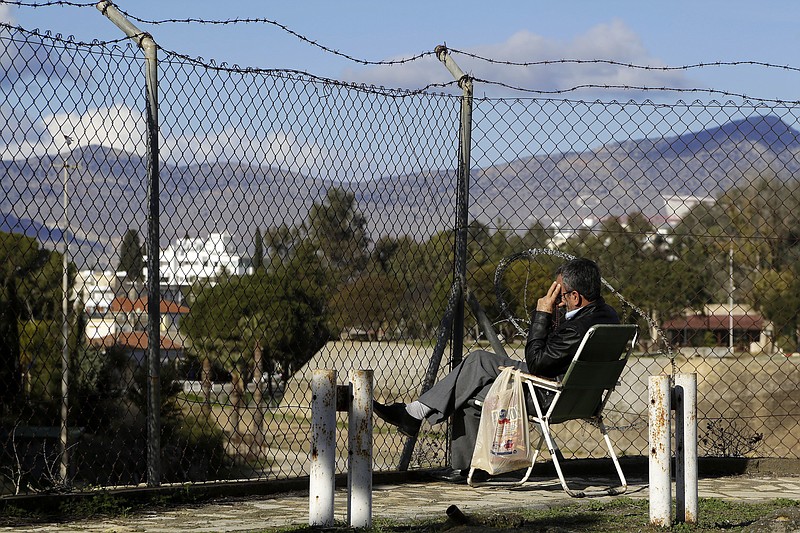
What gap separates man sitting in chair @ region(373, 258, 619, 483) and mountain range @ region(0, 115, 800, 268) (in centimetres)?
101

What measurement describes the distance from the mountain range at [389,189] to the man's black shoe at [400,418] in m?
1.25

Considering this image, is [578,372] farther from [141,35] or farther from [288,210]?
[141,35]

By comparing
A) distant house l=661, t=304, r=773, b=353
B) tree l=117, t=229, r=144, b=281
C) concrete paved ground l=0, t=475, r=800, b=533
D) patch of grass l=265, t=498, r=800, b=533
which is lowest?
concrete paved ground l=0, t=475, r=800, b=533

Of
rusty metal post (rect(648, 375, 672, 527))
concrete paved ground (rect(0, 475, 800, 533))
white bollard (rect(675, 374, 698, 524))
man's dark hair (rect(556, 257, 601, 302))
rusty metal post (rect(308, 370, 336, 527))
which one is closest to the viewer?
rusty metal post (rect(308, 370, 336, 527))

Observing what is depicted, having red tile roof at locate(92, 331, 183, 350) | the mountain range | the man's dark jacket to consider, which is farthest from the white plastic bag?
red tile roof at locate(92, 331, 183, 350)

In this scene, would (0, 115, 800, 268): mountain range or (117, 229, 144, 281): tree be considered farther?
(117, 229, 144, 281): tree

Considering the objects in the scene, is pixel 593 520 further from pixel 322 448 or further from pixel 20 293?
pixel 20 293

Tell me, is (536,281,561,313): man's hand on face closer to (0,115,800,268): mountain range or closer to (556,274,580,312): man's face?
(556,274,580,312): man's face

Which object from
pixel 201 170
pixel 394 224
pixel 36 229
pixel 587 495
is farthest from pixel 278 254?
pixel 587 495

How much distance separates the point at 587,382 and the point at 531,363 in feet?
1.02

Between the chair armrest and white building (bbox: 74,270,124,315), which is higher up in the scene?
white building (bbox: 74,270,124,315)

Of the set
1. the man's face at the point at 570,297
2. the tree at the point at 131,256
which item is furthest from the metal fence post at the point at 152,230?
the man's face at the point at 570,297

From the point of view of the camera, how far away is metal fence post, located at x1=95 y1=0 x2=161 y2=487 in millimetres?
5578

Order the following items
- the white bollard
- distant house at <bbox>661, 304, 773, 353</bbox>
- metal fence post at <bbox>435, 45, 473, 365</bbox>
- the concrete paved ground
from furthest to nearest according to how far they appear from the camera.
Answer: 1. distant house at <bbox>661, 304, 773, 353</bbox>
2. metal fence post at <bbox>435, 45, 473, 365</bbox>
3. the concrete paved ground
4. the white bollard
